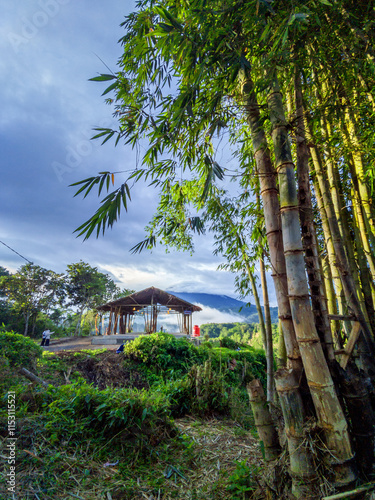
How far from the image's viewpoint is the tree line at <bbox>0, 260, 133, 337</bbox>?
21.5 metres

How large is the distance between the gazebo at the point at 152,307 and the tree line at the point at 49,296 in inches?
250

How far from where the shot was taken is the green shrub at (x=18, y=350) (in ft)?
19.6

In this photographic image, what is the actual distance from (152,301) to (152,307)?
1.38 ft

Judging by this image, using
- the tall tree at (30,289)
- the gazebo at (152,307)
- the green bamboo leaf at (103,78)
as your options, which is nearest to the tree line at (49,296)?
the tall tree at (30,289)

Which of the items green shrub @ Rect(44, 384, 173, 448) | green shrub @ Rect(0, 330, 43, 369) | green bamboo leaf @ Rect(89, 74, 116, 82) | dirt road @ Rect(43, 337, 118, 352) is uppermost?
green bamboo leaf @ Rect(89, 74, 116, 82)

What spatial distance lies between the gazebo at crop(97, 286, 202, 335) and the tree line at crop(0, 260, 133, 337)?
6349 mm

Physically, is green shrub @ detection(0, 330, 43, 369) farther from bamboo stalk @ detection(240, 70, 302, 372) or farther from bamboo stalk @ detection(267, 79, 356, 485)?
bamboo stalk @ detection(267, 79, 356, 485)

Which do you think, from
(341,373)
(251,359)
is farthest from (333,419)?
(251,359)

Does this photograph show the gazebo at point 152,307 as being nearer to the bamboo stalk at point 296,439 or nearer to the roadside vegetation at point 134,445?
the roadside vegetation at point 134,445

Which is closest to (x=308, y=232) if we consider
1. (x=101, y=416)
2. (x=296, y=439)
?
(x=296, y=439)

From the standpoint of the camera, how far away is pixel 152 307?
57.7 ft

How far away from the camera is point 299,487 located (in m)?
1.57

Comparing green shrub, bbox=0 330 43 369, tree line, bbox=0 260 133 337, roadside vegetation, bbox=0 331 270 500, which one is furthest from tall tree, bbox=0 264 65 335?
roadside vegetation, bbox=0 331 270 500

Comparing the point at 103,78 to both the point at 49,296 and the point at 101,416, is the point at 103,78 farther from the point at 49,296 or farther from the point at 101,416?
the point at 49,296
